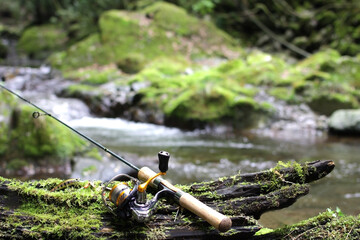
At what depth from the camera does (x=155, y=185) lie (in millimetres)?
2354

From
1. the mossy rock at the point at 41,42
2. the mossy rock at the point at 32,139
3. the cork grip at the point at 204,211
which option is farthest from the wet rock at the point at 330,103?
the mossy rock at the point at 41,42

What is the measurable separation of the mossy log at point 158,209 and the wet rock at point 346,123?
8.50 metres

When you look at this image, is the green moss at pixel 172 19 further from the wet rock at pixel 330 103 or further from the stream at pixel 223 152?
the wet rock at pixel 330 103

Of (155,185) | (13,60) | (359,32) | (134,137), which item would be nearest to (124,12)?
Result: (13,60)

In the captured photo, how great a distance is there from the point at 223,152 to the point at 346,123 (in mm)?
4861

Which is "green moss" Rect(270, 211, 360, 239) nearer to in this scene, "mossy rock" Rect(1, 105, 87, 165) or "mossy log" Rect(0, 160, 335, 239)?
"mossy log" Rect(0, 160, 335, 239)

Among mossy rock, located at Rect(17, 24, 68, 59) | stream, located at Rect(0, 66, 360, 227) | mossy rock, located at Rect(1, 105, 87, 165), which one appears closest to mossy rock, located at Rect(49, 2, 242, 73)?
mossy rock, located at Rect(17, 24, 68, 59)

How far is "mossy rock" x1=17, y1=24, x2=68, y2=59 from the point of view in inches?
870

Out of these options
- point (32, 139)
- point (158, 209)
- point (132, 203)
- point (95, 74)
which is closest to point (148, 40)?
point (95, 74)

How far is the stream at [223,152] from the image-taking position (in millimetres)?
5307

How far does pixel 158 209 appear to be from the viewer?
7.38ft

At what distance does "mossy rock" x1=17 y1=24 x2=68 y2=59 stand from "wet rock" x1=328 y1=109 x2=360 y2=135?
1919 centimetres

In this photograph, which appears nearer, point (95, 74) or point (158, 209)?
point (158, 209)

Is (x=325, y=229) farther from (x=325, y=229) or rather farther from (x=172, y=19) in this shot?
(x=172, y=19)
